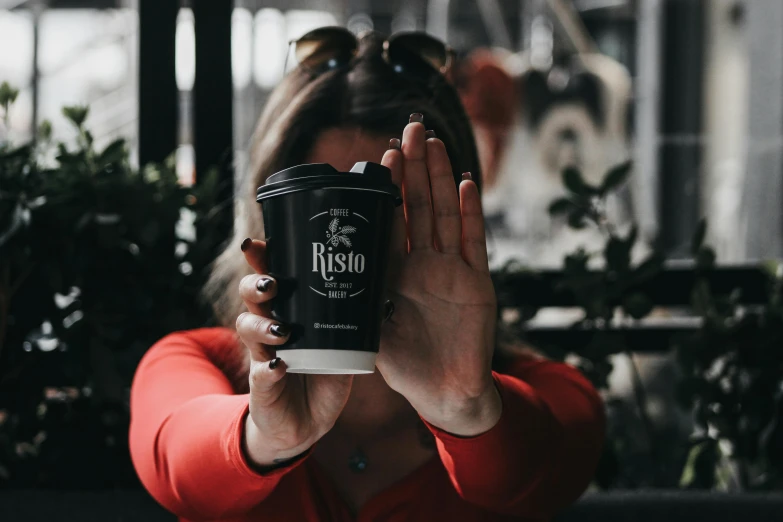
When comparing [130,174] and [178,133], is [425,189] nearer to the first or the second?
[130,174]

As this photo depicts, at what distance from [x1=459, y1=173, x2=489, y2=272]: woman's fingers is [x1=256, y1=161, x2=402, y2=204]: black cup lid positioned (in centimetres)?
9

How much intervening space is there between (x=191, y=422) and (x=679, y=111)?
4.65m

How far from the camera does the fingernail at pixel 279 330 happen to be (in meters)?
0.72

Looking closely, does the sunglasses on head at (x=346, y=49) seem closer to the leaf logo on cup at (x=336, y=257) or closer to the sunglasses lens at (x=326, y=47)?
the sunglasses lens at (x=326, y=47)

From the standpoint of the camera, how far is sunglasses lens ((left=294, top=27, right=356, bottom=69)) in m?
1.27

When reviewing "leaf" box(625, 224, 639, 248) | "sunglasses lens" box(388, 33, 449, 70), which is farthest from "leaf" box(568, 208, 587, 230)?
"sunglasses lens" box(388, 33, 449, 70)

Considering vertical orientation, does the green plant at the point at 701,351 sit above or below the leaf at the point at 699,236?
below

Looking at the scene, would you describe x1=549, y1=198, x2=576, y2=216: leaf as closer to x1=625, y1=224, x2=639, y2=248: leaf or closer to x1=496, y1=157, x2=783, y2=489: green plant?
x1=496, y1=157, x2=783, y2=489: green plant

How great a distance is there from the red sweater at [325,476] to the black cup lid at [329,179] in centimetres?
28

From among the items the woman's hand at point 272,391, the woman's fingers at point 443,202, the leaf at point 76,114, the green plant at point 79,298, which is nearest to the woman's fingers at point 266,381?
the woman's hand at point 272,391

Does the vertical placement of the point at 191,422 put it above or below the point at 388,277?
below

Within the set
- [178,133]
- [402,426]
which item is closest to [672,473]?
[402,426]

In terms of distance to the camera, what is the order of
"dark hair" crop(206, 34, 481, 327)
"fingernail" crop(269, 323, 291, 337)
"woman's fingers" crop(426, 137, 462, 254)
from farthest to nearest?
"dark hair" crop(206, 34, 481, 327), "woman's fingers" crop(426, 137, 462, 254), "fingernail" crop(269, 323, 291, 337)

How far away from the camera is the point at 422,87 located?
4.11ft
